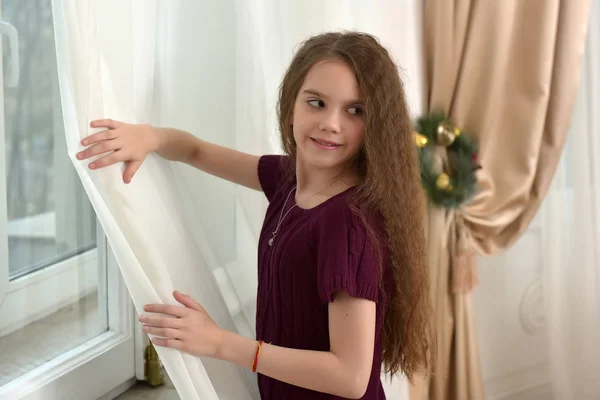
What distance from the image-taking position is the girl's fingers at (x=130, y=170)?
3.25 feet

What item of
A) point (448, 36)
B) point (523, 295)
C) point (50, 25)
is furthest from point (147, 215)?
point (523, 295)

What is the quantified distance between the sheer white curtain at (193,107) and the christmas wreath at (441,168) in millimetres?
125

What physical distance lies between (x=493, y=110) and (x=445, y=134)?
137mm

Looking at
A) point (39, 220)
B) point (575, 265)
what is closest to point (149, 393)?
point (39, 220)

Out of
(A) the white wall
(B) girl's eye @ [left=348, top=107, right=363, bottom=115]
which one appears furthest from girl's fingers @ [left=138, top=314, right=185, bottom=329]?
(A) the white wall

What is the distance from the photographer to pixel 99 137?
93cm

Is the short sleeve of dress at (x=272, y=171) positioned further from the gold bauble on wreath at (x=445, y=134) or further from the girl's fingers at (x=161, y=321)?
the gold bauble on wreath at (x=445, y=134)

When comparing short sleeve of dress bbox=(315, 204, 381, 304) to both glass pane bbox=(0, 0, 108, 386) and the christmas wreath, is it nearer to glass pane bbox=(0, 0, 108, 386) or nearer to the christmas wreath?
glass pane bbox=(0, 0, 108, 386)

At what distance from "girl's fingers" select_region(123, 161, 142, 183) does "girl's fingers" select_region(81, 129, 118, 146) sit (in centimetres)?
6

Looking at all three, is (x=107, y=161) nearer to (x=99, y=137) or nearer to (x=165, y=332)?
(x=99, y=137)

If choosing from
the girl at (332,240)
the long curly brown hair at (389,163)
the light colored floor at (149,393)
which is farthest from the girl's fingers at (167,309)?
the light colored floor at (149,393)

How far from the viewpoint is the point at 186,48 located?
1.25 metres

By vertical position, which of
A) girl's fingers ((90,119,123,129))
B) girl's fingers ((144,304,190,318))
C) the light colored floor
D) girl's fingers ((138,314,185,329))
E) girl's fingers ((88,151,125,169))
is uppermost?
girl's fingers ((90,119,123,129))

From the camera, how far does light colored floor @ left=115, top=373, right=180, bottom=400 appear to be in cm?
141
